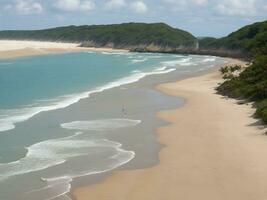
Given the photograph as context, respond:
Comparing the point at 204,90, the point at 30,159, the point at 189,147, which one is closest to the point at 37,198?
the point at 30,159

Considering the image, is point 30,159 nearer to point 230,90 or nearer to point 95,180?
point 95,180

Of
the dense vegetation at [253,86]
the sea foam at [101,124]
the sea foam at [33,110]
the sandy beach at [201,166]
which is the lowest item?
the sea foam at [33,110]

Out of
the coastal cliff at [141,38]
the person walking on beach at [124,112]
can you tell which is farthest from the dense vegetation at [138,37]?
the person walking on beach at [124,112]

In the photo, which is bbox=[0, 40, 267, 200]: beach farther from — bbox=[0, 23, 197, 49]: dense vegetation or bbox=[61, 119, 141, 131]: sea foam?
bbox=[0, 23, 197, 49]: dense vegetation

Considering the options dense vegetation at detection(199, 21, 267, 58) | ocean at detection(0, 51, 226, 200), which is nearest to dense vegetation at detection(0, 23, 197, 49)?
dense vegetation at detection(199, 21, 267, 58)

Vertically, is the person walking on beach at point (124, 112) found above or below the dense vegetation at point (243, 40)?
below

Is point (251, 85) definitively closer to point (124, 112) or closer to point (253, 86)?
point (253, 86)

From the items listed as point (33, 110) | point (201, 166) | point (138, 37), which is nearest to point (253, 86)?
point (33, 110)

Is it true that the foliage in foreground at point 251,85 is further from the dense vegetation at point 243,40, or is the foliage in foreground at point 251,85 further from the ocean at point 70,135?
the dense vegetation at point 243,40
